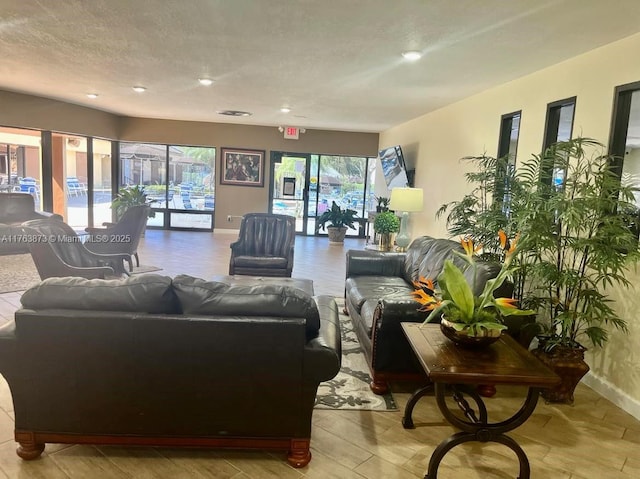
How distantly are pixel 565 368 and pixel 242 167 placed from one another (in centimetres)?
817

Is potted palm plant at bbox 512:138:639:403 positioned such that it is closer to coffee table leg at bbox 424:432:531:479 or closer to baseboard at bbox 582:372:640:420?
baseboard at bbox 582:372:640:420

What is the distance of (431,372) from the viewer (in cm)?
190

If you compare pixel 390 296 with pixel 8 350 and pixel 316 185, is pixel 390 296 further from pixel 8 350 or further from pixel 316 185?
pixel 316 185

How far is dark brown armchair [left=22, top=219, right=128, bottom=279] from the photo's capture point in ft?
13.3

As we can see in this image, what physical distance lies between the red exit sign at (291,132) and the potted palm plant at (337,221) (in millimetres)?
1661

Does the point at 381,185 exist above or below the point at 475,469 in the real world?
above

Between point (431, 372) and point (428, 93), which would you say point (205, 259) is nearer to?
point (428, 93)

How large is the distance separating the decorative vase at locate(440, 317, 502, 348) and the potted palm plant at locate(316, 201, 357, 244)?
23.8 feet

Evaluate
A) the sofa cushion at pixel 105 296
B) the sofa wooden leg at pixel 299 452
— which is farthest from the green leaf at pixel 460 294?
the sofa cushion at pixel 105 296

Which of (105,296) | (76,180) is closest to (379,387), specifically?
(105,296)

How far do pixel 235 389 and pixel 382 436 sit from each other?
91 cm

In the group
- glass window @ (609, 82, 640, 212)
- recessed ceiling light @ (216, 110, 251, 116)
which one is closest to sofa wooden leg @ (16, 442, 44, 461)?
glass window @ (609, 82, 640, 212)

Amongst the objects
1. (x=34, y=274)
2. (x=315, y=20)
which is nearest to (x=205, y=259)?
(x=34, y=274)

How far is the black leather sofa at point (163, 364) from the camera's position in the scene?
1.99 m
